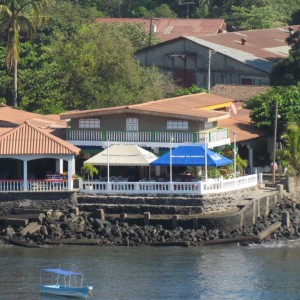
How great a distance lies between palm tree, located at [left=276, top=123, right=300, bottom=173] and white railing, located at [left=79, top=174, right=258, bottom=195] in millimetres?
6006

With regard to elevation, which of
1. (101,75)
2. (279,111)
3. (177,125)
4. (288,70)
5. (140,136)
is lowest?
(140,136)

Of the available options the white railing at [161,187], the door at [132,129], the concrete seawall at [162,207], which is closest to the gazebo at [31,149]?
the concrete seawall at [162,207]

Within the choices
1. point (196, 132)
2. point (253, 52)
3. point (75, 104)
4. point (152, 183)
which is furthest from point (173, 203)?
point (253, 52)

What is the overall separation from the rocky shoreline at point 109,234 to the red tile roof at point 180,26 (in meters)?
63.1

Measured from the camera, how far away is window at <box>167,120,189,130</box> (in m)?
66.6

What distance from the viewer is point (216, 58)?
324 feet

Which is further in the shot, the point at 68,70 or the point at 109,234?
the point at 68,70

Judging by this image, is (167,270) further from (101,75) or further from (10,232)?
(101,75)

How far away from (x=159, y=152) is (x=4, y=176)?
6.73 m

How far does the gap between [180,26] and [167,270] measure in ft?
241

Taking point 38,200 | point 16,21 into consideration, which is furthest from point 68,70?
point 38,200

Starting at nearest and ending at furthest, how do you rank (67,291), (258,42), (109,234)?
(67,291) < (109,234) < (258,42)

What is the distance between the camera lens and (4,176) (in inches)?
2539

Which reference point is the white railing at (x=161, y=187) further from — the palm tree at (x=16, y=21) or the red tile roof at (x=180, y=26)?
the red tile roof at (x=180, y=26)
